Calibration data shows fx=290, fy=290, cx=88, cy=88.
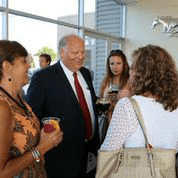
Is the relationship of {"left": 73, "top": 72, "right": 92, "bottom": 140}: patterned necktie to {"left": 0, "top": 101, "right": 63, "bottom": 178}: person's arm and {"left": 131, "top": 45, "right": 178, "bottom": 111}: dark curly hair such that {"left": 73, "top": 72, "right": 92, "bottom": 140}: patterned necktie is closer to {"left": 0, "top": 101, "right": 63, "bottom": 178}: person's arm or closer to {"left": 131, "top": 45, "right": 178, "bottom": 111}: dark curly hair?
{"left": 131, "top": 45, "right": 178, "bottom": 111}: dark curly hair

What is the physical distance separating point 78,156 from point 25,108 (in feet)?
2.99

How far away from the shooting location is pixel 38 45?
17.3ft

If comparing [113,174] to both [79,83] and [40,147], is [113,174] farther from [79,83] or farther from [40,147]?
[79,83]

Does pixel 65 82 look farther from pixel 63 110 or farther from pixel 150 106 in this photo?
pixel 150 106

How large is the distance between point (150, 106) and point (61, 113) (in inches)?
34.1

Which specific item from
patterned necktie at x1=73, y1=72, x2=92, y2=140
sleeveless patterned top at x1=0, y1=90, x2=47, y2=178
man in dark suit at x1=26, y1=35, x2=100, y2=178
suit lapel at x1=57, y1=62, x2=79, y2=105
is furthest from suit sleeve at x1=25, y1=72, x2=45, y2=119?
sleeveless patterned top at x1=0, y1=90, x2=47, y2=178

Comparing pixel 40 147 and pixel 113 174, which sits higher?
pixel 40 147

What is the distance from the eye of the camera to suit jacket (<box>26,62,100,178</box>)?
2133 millimetres

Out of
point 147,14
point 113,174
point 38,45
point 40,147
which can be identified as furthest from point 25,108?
point 147,14

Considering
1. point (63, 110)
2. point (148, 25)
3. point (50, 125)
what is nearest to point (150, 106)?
point (50, 125)

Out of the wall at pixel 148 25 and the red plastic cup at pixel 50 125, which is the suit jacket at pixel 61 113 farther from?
the wall at pixel 148 25

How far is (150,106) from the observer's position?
4.75 feet

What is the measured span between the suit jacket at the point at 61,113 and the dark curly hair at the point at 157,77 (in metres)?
0.76

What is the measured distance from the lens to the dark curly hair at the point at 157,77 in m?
1.49
